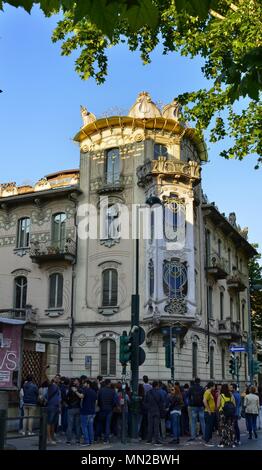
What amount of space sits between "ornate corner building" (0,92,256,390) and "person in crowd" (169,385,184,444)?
1110 centimetres

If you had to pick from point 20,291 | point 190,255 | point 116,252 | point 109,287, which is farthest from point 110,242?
point 20,291

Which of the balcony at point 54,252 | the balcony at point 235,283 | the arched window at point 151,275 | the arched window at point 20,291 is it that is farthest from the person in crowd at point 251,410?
the balcony at point 235,283

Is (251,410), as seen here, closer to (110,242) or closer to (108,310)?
(108,310)

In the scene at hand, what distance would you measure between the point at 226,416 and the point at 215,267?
65.0ft

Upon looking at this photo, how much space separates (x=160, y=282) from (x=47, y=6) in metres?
25.4

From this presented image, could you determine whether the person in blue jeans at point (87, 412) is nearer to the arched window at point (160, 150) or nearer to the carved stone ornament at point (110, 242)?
the carved stone ornament at point (110, 242)

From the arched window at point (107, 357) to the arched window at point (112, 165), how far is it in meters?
9.22

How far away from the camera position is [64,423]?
56.7 feet

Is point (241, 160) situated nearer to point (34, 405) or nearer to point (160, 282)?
point (34, 405)

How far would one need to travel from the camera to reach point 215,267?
33.8m

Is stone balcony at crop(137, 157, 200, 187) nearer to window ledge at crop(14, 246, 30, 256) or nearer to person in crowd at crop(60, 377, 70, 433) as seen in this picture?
window ledge at crop(14, 246, 30, 256)
